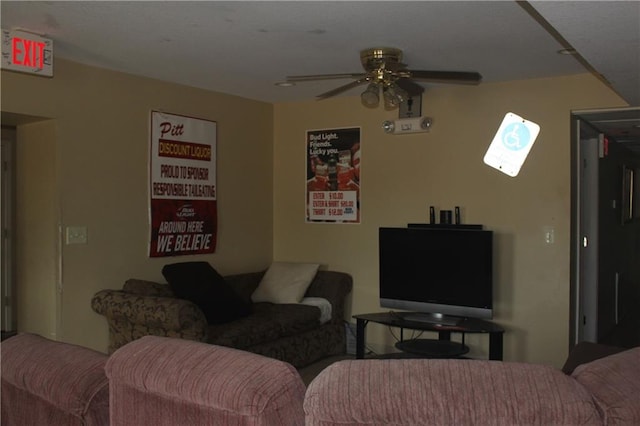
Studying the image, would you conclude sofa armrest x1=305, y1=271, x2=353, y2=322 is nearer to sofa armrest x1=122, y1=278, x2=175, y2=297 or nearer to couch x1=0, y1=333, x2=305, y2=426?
sofa armrest x1=122, y1=278, x2=175, y2=297

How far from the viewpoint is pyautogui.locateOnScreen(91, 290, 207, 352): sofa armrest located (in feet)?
12.8

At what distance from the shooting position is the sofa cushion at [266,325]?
423 cm

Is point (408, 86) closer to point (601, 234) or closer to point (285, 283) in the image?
point (285, 283)

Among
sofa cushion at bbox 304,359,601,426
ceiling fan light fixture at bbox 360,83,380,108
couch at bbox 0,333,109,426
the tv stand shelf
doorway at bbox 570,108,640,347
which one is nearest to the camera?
sofa cushion at bbox 304,359,601,426

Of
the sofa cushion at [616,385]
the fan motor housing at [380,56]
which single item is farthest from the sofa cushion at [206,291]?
the sofa cushion at [616,385]

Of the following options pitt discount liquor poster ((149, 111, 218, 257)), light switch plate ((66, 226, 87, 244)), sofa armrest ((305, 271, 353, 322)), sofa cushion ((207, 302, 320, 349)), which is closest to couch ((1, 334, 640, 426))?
sofa cushion ((207, 302, 320, 349))

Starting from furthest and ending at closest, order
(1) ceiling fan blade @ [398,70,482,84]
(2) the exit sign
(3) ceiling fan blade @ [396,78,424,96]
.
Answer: (3) ceiling fan blade @ [396,78,424,96] < (1) ceiling fan blade @ [398,70,482,84] < (2) the exit sign

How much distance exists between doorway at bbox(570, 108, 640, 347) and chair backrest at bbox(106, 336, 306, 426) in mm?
4059

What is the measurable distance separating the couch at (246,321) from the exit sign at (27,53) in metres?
1.63

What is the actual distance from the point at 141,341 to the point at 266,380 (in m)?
0.47

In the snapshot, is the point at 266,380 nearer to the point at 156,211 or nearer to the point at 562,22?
the point at 562,22

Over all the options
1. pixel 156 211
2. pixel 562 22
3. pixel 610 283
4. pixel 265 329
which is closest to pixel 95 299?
pixel 156 211

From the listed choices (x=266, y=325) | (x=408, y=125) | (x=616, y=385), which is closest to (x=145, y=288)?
(x=266, y=325)

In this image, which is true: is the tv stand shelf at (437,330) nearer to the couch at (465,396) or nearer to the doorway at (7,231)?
the doorway at (7,231)
